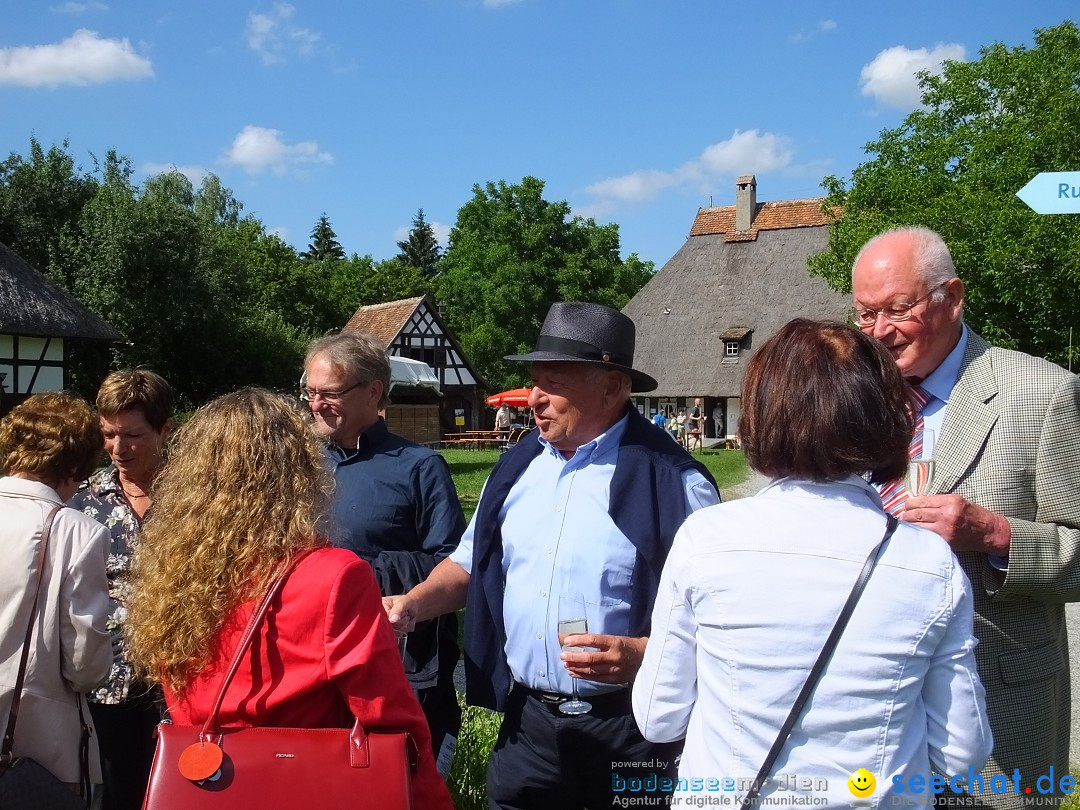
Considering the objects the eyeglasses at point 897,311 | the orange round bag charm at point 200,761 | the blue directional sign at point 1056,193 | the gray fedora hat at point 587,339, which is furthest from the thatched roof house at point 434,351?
the orange round bag charm at point 200,761

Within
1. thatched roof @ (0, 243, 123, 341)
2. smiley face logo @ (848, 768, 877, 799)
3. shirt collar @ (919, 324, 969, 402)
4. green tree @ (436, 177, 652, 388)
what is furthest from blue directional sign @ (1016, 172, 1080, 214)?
green tree @ (436, 177, 652, 388)

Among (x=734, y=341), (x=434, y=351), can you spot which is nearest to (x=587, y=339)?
(x=434, y=351)

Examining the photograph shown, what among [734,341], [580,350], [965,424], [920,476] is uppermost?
[734,341]

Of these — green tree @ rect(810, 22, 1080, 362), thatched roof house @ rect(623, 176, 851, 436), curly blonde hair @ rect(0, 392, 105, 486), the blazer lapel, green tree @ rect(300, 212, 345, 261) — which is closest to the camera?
the blazer lapel

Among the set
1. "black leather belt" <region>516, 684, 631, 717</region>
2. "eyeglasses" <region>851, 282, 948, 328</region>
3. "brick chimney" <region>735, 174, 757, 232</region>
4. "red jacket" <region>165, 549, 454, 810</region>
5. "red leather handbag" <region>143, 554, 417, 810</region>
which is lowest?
"black leather belt" <region>516, 684, 631, 717</region>

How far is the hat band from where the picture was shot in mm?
2900

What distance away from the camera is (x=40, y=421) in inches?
117

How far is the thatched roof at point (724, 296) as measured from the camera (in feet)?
135

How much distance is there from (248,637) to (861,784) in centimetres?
127

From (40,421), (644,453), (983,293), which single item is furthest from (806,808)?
(983,293)

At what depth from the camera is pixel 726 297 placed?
143 ft

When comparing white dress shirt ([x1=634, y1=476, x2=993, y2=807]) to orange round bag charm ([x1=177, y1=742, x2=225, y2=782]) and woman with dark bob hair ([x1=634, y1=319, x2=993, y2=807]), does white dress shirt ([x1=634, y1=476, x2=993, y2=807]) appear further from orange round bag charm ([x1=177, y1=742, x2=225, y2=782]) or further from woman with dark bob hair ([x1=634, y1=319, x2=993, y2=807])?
orange round bag charm ([x1=177, y1=742, x2=225, y2=782])

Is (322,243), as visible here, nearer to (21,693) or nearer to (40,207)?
(40,207)

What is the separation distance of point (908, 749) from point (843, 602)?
309mm
